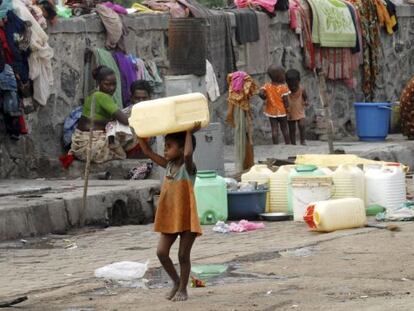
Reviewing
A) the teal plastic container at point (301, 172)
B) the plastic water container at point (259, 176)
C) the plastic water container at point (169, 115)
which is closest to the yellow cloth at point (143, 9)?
the plastic water container at point (259, 176)

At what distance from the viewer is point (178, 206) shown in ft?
28.4

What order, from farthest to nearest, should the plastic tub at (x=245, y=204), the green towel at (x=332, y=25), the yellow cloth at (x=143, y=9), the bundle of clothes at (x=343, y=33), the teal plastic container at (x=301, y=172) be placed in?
1. the green towel at (x=332, y=25)
2. the bundle of clothes at (x=343, y=33)
3. the yellow cloth at (x=143, y=9)
4. the plastic tub at (x=245, y=204)
5. the teal plastic container at (x=301, y=172)

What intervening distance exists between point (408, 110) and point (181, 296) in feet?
48.3

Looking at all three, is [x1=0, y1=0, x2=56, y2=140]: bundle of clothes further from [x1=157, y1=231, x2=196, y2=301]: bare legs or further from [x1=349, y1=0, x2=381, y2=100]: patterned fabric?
[x1=349, y1=0, x2=381, y2=100]: patterned fabric

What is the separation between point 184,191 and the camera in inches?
342

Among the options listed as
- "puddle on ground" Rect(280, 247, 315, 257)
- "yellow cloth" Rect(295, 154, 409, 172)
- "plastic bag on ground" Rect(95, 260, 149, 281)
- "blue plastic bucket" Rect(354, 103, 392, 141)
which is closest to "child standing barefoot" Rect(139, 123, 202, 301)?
"plastic bag on ground" Rect(95, 260, 149, 281)

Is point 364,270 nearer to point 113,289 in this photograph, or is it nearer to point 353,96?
point 113,289

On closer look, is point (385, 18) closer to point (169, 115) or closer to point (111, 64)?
point (111, 64)

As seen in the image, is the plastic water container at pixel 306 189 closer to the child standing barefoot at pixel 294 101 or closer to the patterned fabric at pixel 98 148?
the patterned fabric at pixel 98 148

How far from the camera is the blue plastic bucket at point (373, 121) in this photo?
72.7ft

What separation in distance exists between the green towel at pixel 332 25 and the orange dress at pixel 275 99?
2.71 m

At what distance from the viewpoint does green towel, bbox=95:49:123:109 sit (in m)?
16.8

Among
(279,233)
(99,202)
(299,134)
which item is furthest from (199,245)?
(299,134)

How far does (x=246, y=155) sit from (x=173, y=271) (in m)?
7.40
